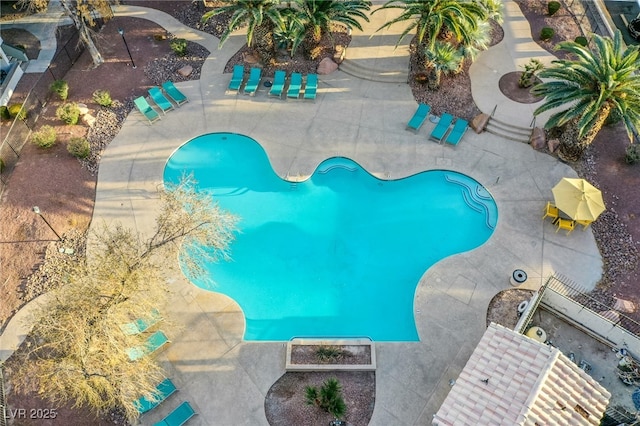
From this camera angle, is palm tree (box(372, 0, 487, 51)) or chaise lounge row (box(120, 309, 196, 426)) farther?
palm tree (box(372, 0, 487, 51))

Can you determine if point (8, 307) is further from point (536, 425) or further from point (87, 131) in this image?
point (536, 425)

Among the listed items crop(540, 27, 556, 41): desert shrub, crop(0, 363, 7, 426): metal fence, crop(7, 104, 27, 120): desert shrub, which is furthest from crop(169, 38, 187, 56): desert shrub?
crop(540, 27, 556, 41): desert shrub

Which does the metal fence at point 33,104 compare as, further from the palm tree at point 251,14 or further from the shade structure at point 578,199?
the shade structure at point 578,199

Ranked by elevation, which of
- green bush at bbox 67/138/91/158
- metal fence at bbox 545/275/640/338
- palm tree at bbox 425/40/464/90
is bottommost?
metal fence at bbox 545/275/640/338

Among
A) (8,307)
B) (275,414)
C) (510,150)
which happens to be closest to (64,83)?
(8,307)

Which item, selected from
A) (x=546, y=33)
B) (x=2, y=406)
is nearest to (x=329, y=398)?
(x=2, y=406)

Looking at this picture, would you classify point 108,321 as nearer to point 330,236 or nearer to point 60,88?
point 330,236

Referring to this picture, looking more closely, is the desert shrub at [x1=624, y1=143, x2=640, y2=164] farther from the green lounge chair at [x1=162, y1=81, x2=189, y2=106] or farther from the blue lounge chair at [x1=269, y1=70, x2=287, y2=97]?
the green lounge chair at [x1=162, y1=81, x2=189, y2=106]
